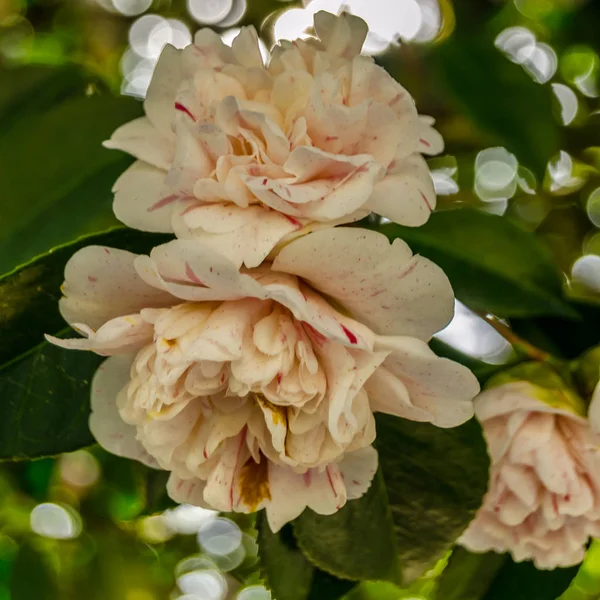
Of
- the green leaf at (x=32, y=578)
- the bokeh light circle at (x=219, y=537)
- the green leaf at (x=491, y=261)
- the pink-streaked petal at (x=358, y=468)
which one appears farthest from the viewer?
the bokeh light circle at (x=219, y=537)

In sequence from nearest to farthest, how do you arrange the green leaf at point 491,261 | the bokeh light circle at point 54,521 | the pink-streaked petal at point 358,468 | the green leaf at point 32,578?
the pink-streaked petal at point 358,468 < the green leaf at point 491,261 < the green leaf at point 32,578 < the bokeh light circle at point 54,521

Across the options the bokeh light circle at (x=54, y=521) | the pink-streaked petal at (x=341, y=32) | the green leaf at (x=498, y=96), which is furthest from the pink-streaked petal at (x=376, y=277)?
the bokeh light circle at (x=54, y=521)

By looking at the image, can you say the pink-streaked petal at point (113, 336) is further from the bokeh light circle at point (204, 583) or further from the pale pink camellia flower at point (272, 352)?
the bokeh light circle at point (204, 583)

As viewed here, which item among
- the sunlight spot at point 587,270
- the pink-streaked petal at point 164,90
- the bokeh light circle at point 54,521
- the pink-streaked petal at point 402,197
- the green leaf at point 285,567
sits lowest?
the bokeh light circle at point 54,521

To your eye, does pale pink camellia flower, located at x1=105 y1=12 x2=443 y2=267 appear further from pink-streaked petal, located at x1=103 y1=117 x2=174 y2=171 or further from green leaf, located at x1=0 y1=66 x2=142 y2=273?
green leaf, located at x1=0 y1=66 x2=142 y2=273

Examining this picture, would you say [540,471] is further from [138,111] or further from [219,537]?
[219,537]

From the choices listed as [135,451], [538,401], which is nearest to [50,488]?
[135,451]

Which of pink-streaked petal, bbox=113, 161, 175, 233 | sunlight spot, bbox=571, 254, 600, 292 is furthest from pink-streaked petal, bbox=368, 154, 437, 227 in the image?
sunlight spot, bbox=571, 254, 600, 292
